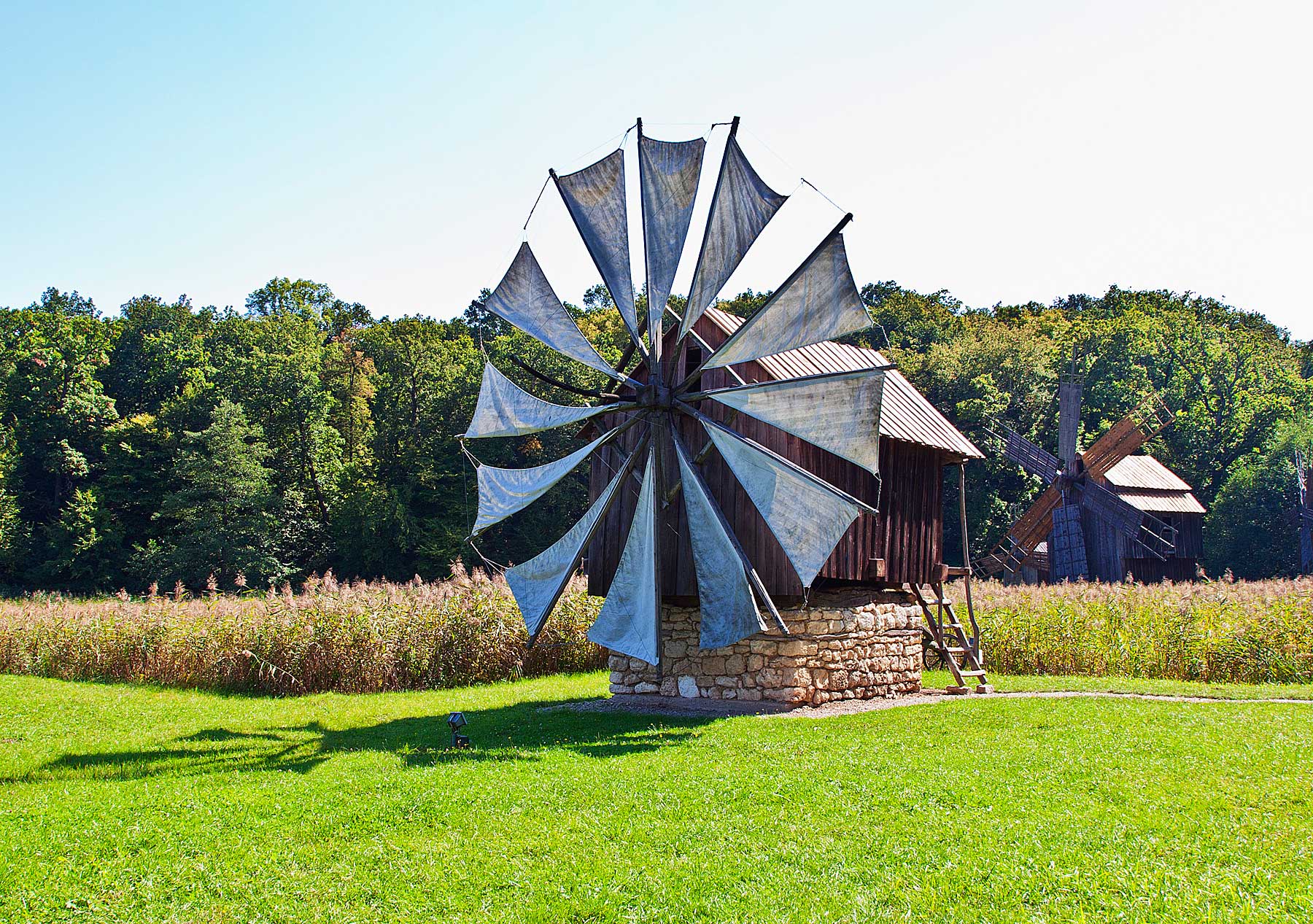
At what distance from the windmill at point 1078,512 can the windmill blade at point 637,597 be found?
23.1m

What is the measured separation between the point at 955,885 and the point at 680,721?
6.24 metres

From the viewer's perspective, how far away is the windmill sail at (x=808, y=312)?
1134cm

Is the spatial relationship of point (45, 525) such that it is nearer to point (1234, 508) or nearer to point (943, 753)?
point (943, 753)

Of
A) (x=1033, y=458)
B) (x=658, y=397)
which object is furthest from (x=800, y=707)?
(x=1033, y=458)

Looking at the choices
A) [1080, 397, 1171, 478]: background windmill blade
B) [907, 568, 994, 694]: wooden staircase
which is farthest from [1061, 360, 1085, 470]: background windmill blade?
[907, 568, 994, 694]: wooden staircase

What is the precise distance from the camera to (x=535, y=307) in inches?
528

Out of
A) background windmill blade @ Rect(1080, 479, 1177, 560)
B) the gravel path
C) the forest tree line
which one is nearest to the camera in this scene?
the gravel path

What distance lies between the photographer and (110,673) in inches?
696

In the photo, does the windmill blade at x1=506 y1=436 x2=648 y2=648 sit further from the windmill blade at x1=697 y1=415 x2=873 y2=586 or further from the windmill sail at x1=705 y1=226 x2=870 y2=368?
the windmill sail at x1=705 y1=226 x2=870 y2=368

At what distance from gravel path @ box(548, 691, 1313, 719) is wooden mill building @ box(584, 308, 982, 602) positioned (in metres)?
1.46

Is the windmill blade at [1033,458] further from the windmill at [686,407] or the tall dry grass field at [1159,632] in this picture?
the windmill at [686,407]

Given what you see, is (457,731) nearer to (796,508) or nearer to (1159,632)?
(796,508)

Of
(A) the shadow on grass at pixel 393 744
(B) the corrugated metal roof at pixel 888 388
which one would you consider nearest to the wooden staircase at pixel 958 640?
(B) the corrugated metal roof at pixel 888 388

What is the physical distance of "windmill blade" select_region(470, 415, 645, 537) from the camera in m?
12.5
